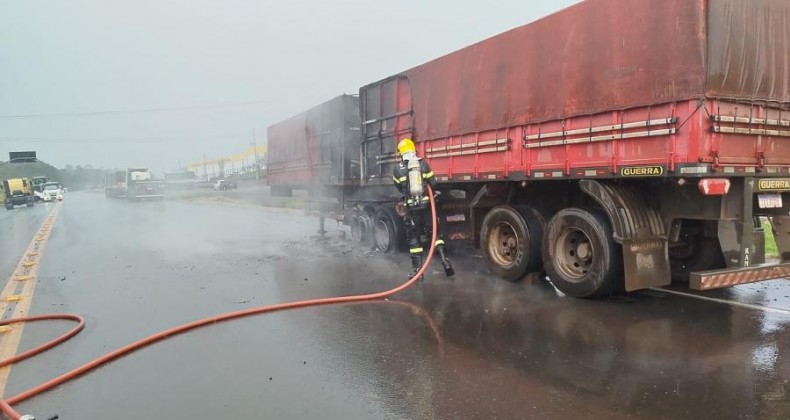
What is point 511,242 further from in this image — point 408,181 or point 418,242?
point 408,181

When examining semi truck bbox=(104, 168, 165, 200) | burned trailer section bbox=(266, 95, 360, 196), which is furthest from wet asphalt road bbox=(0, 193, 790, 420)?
semi truck bbox=(104, 168, 165, 200)

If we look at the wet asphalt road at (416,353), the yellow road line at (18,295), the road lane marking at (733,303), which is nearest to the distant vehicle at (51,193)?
the yellow road line at (18,295)

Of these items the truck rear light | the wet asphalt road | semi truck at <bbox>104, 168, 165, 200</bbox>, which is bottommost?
the wet asphalt road

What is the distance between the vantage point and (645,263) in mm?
5438

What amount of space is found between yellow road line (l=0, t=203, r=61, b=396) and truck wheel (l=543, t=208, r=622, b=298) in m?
5.50

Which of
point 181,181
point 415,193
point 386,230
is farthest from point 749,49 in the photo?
point 181,181

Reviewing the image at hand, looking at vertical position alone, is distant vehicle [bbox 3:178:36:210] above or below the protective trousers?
above

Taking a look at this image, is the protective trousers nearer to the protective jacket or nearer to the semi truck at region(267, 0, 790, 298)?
the protective jacket

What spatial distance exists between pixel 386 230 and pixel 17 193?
39534mm

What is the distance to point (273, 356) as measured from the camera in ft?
14.7

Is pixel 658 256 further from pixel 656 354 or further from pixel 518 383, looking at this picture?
pixel 518 383

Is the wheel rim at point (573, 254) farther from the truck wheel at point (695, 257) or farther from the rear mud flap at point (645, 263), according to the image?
the truck wheel at point (695, 257)

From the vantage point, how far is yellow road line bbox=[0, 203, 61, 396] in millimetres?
4896

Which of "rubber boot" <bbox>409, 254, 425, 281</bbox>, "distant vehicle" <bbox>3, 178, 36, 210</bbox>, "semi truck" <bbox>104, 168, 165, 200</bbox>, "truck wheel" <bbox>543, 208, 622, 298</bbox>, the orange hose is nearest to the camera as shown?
the orange hose
